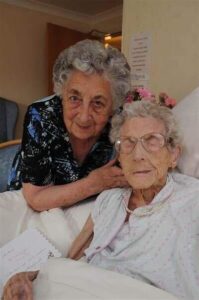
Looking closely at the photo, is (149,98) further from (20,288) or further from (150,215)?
(20,288)

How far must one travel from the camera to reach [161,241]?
1.01 meters

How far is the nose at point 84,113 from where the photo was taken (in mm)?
1368

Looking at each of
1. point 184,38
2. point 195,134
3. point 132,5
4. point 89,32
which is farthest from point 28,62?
point 195,134

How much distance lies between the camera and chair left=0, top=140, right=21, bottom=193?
176 centimetres

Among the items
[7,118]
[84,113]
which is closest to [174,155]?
[84,113]

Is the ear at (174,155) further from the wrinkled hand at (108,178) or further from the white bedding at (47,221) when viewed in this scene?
the white bedding at (47,221)

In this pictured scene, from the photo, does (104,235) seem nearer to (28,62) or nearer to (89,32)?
(28,62)

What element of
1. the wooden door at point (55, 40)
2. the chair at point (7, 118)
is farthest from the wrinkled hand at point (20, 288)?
the wooden door at point (55, 40)

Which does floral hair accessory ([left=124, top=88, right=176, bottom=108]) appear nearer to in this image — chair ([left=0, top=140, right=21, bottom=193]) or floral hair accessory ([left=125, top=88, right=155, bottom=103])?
floral hair accessory ([left=125, top=88, right=155, bottom=103])

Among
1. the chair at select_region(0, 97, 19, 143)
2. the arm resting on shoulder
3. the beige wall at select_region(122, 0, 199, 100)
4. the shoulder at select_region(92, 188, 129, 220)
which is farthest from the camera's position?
the chair at select_region(0, 97, 19, 143)

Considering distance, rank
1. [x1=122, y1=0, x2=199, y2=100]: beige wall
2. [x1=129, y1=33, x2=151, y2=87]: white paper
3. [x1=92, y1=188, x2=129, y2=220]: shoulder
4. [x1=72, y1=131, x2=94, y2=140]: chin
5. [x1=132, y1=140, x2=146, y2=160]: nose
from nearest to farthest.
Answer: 1. [x1=132, y1=140, x2=146, y2=160]: nose
2. [x1=92, y1=188, x2=129, y2=220]: shoulder
3. [x1=72, y1=131, x2=94, y2=140]: chin
4. [x1=122, y1=0, x2=199, y2=100]: beige wall
5. [x1=129, y1=33, x2=151, y2=87]: white paper

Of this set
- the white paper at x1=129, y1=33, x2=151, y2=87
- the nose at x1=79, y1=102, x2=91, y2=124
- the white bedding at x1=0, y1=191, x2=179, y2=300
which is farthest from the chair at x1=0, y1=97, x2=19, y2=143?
the white bedding at x1=0, y1=191, x2=179, y2=300

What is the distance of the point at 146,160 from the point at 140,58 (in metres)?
1.07

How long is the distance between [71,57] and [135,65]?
73 centimetres
